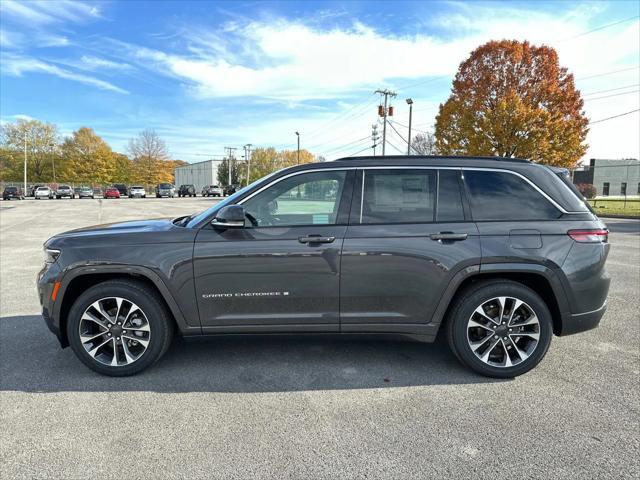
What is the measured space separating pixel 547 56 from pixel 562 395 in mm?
27800

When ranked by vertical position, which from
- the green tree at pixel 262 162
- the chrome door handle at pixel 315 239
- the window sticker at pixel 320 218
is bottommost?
the chrome door handle at pixel 315 239

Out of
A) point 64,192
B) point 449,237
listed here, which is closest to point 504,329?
point 449,237

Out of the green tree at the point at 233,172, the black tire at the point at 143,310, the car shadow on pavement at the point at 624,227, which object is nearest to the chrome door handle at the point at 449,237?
the black tire at the point at 143,310

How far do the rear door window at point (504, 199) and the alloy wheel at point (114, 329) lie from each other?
2976 mm

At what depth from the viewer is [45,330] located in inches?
178

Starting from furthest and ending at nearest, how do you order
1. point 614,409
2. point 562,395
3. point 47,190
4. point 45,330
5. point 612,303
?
point 47,190 → point 612,303 → point 45,330 → point 562,395 → point 614,409

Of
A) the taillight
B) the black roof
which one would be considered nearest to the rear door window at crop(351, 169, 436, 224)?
the black roof

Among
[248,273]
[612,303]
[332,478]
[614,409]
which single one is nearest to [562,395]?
[614,409]

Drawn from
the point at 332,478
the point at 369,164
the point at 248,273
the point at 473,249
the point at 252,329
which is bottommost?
the point at 332,478

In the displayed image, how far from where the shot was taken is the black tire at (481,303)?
11.1ft

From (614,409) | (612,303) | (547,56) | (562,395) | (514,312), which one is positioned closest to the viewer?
(614,409)

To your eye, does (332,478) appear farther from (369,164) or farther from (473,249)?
(369,164)

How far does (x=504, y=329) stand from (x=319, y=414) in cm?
170

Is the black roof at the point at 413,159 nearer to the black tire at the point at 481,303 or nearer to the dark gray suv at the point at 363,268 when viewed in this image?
the dark gray suv at the point at 363,268
